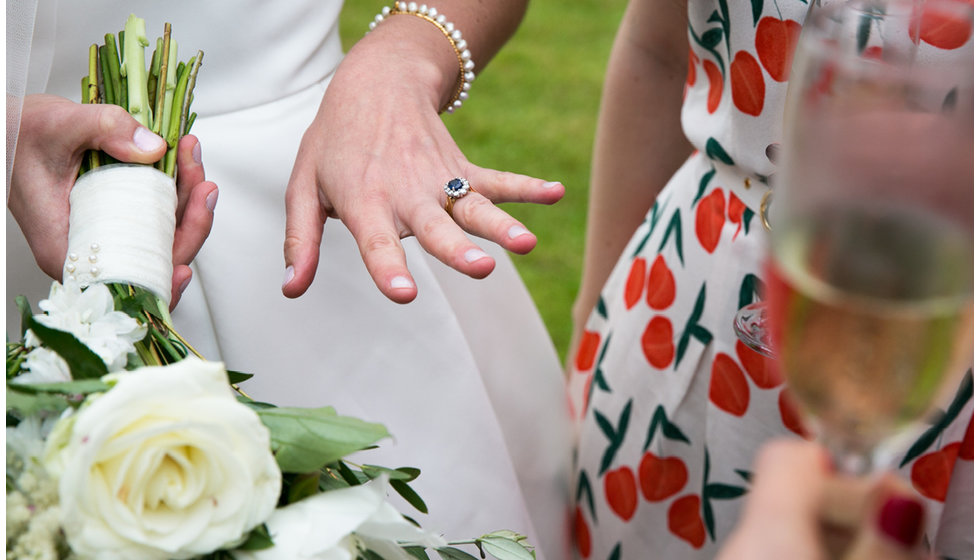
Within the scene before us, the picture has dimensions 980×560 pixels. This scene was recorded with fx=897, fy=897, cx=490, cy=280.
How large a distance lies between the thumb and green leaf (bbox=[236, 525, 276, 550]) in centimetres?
54

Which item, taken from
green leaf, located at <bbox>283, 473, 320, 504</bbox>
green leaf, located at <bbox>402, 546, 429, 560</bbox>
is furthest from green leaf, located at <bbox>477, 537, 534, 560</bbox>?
green leaf, located at <bbox>283, 473, 320, 504</bbox>

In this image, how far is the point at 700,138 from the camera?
50.9 inches

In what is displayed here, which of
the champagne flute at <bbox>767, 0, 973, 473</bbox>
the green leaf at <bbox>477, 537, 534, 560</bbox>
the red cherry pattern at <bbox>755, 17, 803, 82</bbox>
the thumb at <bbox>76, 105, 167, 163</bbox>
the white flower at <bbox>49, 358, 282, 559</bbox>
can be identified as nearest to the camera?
the champagne flute at <bbox>767, 0, 973, 473</bbox>

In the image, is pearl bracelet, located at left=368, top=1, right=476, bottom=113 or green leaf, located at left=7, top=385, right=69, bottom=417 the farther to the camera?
pearl bracelet, located at left=368, top=1, right=476, bottom=113

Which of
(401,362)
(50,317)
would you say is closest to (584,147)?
(401,362)

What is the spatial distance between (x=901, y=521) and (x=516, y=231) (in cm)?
52

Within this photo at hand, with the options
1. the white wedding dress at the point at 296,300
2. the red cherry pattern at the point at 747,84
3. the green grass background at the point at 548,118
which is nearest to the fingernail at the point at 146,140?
the white wedding dress at the point at 296,300

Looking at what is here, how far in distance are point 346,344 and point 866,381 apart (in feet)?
3.00

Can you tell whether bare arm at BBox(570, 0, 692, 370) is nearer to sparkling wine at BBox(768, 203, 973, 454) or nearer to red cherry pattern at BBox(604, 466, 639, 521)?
red cherry pattern at BBox(604, 466, 639, 521)

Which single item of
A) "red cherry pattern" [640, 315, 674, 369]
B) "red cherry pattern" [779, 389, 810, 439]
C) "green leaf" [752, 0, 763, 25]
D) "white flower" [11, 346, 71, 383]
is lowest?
"red cherry pattern" [779, 389, 810, 439]

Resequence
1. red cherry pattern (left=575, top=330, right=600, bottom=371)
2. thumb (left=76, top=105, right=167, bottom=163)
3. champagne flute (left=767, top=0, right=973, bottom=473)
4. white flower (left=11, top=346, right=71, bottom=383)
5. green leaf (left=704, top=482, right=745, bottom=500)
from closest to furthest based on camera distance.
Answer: champagne flute (left=767, top=0, right=973, bottom=473) → white flower (left=11, top=346, right=71, bottom=383) → thumb (left=76, top=105, right=167, bottom=163) → green leaf (left=704, top=482, right=745, bottom=500) → red cherry pattern (left=575, top=330, right=600, bottom=371)

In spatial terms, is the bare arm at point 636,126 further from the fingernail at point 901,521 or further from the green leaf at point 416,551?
Result: the fingernail at point 901,521

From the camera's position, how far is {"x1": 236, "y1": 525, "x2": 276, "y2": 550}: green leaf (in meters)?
0.54

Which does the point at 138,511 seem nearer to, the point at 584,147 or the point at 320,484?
the point at 320,484
